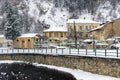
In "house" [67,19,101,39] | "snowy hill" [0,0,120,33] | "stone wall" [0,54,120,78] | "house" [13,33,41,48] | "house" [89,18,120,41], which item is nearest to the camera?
"stone wall" [0,54,120,78]

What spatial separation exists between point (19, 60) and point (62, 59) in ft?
50.0

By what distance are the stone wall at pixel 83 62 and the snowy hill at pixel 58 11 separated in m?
65.4

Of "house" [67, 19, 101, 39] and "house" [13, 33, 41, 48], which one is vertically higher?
"house" [67, 19, 101, 39]

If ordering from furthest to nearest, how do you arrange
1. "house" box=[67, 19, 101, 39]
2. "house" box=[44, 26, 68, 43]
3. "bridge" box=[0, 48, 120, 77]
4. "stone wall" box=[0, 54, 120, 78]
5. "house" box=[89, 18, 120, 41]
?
"house" box=[67, 19, 101, 39], "house" box=[44, 26, 68, 43], "house" box=[89, 18, 120, 41], "bridge" box=[0, 48, 120, 77], "stone wall" box=[0, 54, 120, 78]

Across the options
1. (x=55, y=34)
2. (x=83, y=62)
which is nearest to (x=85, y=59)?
(x=83, y=62)

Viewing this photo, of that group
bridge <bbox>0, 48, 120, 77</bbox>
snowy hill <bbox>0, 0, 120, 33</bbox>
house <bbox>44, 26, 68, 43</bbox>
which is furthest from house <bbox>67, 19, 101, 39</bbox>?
bridge <bbox>0, 48, 120, 77</bbox>

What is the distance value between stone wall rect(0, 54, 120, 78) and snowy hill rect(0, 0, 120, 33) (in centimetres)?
6535

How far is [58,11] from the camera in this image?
13588 centimetres

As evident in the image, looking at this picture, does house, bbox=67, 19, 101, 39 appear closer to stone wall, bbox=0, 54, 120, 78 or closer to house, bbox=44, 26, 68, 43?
house, bbox=44, 26, 68, 43

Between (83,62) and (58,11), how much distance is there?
9490 cm

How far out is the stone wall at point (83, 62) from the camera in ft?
117

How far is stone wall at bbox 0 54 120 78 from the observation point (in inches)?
1403

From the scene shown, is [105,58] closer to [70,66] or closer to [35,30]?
[70,66]

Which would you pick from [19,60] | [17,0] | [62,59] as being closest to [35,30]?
[17,0]
